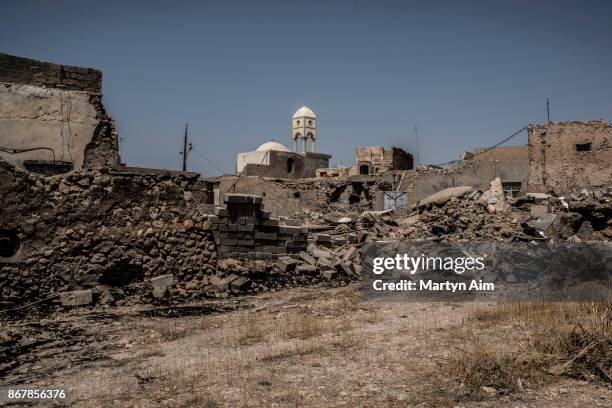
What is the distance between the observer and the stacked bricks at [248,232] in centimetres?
1127

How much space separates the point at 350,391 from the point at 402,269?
22.1 ft

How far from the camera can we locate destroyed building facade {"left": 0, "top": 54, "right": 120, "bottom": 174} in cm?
1159

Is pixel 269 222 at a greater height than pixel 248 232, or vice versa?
pixel 269 222

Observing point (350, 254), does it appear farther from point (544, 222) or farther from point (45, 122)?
point (45, 122)

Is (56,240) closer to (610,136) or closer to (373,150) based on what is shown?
(610,136)

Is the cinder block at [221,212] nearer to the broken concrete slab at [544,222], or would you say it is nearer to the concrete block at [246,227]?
the concrete block at [246,227]

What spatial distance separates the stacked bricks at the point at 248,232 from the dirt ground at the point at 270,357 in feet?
9.05

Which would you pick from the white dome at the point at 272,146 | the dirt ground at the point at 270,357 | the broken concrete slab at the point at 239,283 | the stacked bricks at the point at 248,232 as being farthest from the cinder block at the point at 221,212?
the white dome at the point at 272,146

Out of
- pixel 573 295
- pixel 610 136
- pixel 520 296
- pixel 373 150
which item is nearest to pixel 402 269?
pixel 520 296

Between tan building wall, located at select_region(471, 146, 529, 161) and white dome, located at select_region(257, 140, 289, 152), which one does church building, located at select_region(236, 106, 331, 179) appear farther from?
tan building wall, located at select_region(471, 146, 529, 161)

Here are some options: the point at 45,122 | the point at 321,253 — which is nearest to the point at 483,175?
the point at 321,253

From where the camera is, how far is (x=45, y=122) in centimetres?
1191

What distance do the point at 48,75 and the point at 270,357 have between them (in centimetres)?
1036

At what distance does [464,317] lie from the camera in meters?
7.29
